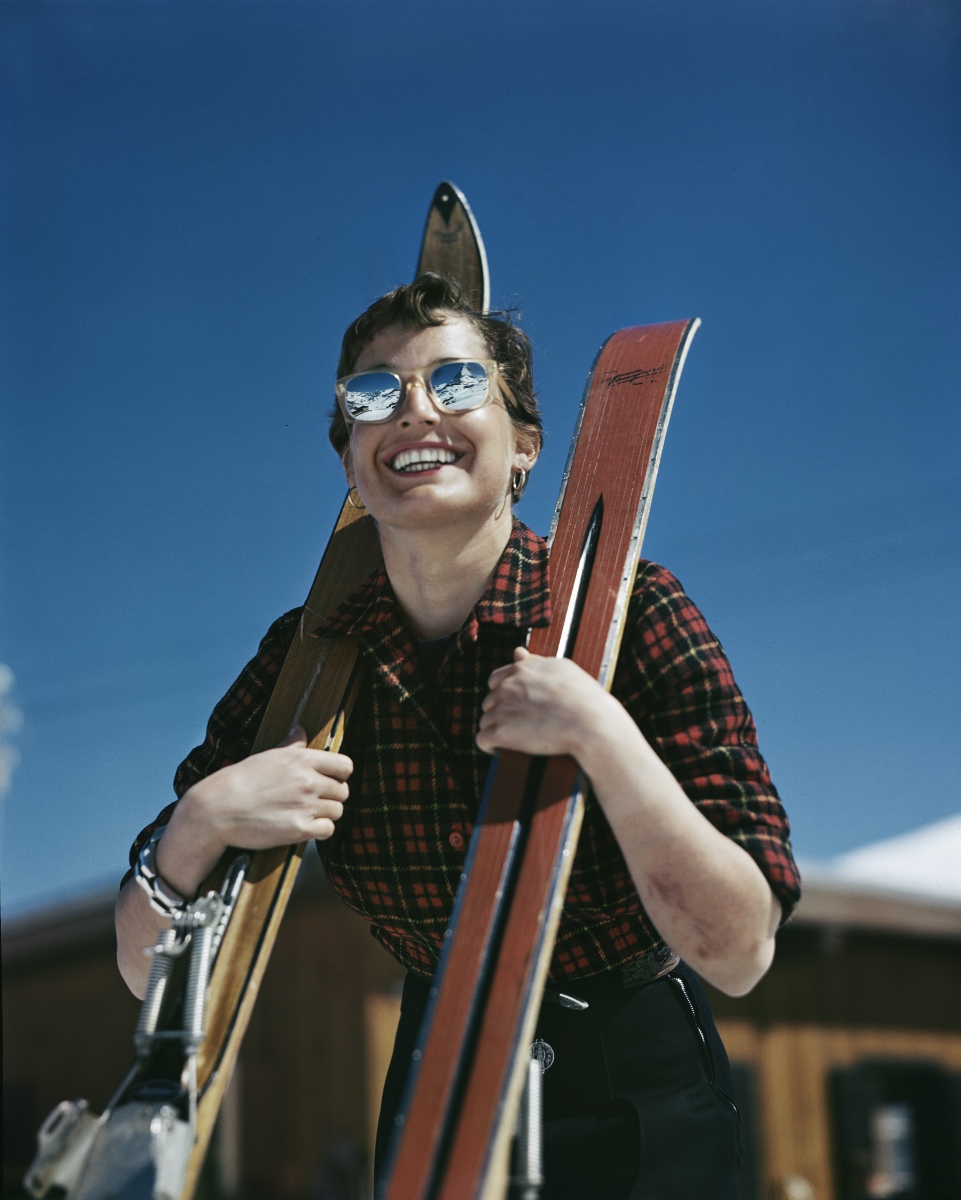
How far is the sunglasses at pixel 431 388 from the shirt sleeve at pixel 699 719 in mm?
418

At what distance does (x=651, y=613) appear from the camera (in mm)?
1828

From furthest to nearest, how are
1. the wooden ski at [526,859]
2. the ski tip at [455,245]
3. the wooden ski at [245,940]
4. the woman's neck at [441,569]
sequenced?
the ski tip at [455,245], the woman's neck at [441,569], the wooden ski at [245,940], the wooden ski at [526,859]

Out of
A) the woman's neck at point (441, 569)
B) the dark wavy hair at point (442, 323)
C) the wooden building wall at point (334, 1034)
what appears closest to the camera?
the woman's neck at point (441, 569)

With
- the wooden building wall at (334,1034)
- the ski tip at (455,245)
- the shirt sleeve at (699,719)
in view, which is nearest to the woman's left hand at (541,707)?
the shirt sleeve at (699,719)

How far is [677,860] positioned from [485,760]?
0.44 m

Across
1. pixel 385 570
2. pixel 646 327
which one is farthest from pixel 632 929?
pixel 646 327

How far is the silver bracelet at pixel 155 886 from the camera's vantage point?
6.04 ft

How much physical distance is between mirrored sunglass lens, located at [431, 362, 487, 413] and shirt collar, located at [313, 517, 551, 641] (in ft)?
0.84

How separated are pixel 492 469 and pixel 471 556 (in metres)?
0.15

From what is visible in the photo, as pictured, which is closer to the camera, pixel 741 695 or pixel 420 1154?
pixel 420 1154

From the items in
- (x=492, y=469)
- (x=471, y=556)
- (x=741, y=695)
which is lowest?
(x=741, y=695)

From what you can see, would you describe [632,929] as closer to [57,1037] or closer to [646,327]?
[646,327]

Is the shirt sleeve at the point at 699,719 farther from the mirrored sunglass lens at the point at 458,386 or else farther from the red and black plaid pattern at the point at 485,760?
the mirrored sunglass lens at the point at 458,386

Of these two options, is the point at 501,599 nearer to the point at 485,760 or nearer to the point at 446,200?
the point at 485,760
